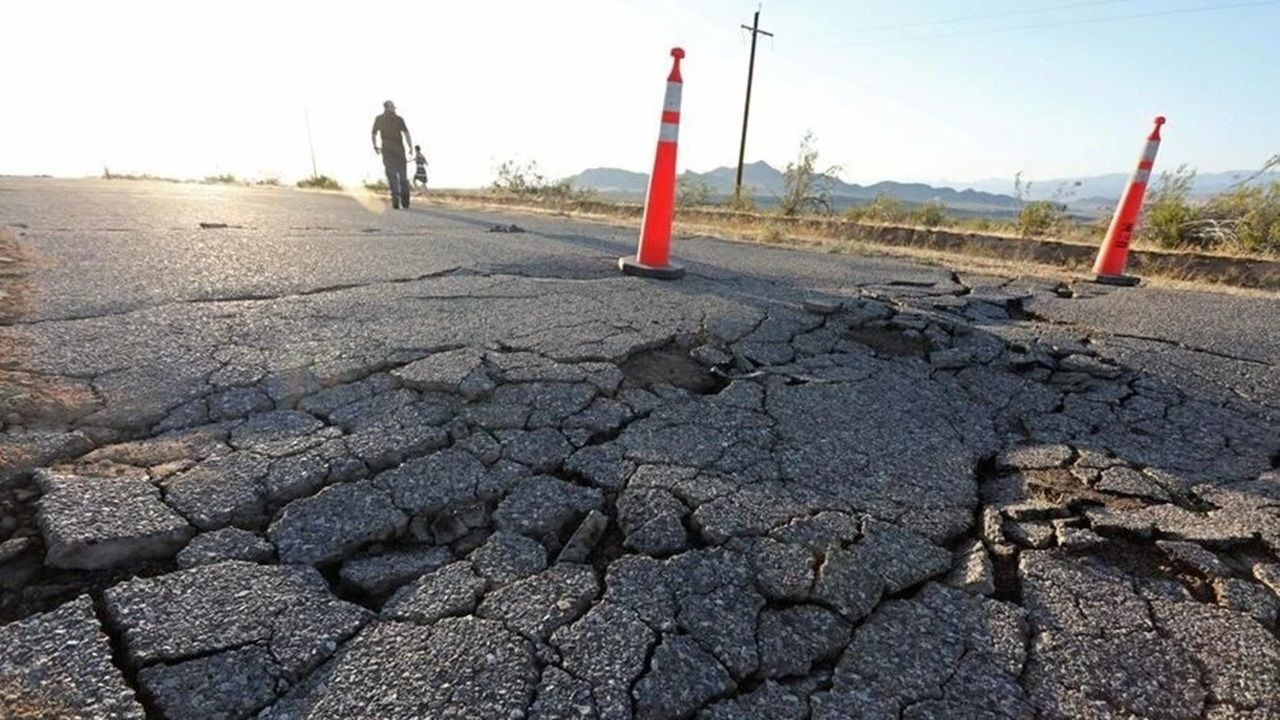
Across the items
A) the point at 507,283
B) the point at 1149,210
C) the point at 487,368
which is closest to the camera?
the point at 487,368

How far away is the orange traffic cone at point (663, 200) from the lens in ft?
13.8

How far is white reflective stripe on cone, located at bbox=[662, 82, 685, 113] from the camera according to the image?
164 inches

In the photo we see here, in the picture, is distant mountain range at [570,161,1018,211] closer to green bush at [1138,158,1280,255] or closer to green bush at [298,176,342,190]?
green bush at [1138,158,1280,255]

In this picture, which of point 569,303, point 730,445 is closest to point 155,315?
point 569,303

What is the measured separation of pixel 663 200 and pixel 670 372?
2.05m

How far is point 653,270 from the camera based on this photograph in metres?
4.45

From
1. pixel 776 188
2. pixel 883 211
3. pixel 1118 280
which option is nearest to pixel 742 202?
pixel 776 188

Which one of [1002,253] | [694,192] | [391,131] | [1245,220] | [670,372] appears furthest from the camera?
[694,192]

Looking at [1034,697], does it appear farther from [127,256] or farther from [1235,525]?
[127,256]

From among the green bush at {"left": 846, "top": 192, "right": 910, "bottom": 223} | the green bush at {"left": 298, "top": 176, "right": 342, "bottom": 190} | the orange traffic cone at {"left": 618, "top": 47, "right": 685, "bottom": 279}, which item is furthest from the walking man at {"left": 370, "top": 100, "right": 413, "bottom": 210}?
the green bush at {"left": 298, "top": 176, "right": 342, "bottom": 190}

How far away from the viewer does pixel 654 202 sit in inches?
176

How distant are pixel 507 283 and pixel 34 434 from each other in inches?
97.9

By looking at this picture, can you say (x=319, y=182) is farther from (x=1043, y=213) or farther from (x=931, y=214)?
(x=1043, y=213)

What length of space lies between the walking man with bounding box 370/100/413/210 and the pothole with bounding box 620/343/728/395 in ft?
24.3
